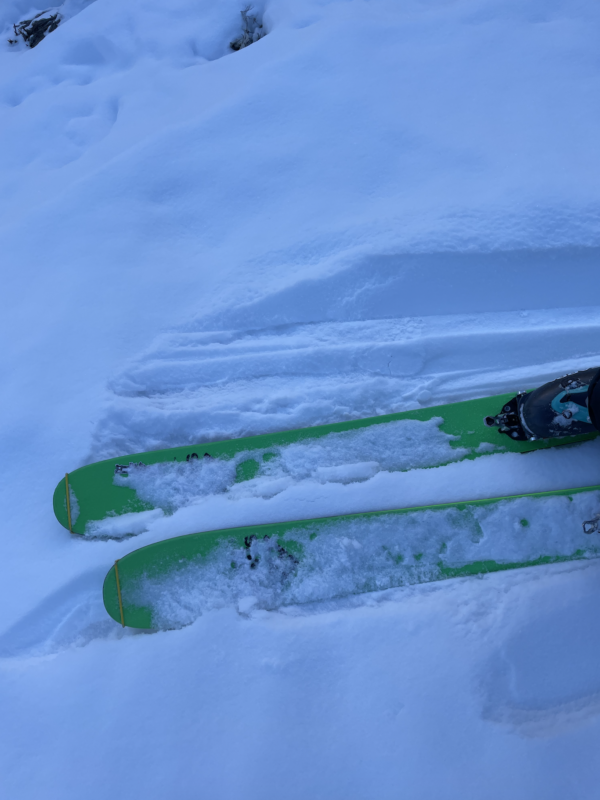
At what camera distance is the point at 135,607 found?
182cm

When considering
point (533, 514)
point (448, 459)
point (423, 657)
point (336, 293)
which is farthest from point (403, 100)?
point (423, 657)

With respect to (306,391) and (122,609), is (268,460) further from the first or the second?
(122,609)

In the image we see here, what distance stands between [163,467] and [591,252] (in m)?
2.13

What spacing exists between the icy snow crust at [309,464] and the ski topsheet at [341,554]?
0.20 meters

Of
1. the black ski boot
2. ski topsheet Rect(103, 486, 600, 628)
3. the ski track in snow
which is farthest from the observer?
the ski track in snow

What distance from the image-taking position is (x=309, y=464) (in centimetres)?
196

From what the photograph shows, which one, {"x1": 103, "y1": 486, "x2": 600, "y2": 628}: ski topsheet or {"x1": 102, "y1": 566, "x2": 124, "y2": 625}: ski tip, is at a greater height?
{"x1": 102, "y1": 566, "x2": 124, "y2": 625}: ski tip

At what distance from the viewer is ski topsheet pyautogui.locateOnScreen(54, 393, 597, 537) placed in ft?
6.36

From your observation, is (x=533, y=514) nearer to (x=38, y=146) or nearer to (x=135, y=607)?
(x=135, y=607)

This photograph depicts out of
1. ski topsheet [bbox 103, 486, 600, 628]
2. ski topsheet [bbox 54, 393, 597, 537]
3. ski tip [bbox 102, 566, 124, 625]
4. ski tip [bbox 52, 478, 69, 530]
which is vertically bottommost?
ski topsheet [bbox 103, 486, 600, 628]

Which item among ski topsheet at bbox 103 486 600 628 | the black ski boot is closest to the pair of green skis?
ski topsheet at bbox 103 486 600 628

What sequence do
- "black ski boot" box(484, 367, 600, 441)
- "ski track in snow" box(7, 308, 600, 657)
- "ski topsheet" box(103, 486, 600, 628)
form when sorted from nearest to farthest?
"black ski boot" box(484, 367, 600, 441)
"ski topsheet" box(103, 486, 600, 628)
"ski track in snow" box(7, 308, 600, 657)

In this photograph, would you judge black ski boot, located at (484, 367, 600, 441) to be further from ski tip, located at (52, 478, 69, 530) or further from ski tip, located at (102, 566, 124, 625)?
ski tip, located at (52, 478, 69, 530)

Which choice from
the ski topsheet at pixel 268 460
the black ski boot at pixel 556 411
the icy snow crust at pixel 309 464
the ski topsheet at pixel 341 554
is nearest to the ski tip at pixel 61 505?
the ski topsheet at pixel 268 460
